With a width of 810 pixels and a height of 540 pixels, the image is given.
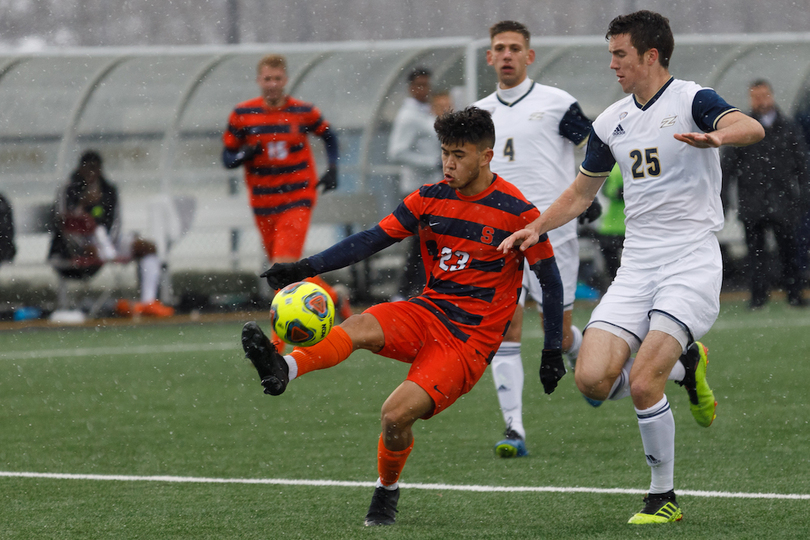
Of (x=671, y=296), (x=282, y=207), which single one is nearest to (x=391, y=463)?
(x=671, y=296)

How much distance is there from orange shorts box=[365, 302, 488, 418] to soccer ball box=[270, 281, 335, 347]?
0.28m

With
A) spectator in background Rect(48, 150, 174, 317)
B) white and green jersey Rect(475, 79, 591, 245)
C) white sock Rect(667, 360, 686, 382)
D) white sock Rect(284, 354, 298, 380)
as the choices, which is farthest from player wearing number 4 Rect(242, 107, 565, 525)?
spectator in background Rect(48, 150, 174, 317)

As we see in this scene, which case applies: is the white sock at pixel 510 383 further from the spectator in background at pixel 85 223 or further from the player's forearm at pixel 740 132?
the spectator in background at pixel 85 223

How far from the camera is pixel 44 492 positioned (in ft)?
16.5

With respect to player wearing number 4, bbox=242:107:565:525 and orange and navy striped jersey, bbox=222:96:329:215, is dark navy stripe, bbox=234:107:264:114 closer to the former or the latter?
orange and navy striped jersey, bbox=222:96:329:215

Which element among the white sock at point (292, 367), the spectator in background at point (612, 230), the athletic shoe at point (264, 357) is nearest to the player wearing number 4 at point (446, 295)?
the white sock at point (292, 367)

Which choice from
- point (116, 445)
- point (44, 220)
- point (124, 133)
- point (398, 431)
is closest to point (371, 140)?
point (124, 133)

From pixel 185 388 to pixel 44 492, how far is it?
3.26 meters

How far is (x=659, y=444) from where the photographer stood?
433 cm

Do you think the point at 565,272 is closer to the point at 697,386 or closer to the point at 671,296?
the point at 697,386

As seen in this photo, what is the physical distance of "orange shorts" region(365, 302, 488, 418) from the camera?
14.5 feet

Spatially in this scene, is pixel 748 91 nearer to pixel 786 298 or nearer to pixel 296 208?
pixel 786 298

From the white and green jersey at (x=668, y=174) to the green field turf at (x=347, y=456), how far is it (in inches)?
40.5

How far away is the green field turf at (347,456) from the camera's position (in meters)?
4.36
